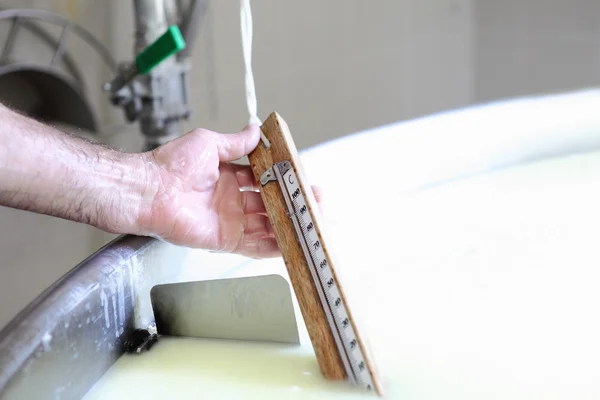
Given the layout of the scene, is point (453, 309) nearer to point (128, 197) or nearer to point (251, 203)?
point (251, 203)

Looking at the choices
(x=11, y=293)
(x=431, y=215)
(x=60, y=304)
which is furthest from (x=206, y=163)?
(x=11, y=293)

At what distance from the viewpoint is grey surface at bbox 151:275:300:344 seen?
1.68 ft

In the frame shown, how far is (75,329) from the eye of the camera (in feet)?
1.42

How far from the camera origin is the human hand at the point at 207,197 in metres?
0.54

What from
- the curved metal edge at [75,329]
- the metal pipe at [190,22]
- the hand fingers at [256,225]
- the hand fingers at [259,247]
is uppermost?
the metal pipe at [190,22]

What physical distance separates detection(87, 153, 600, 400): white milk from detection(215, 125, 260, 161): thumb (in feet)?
0.52

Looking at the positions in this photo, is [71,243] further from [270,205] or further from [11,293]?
[270,205]

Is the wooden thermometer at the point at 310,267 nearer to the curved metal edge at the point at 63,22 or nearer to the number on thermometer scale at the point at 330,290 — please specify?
the number on thermometer scale at the point at 330,290

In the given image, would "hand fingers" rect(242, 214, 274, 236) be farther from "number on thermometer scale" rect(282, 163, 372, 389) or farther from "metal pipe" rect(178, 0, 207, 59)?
"metal pipe" rect(178, 0, 207, 59)

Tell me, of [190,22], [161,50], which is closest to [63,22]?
[190,22]

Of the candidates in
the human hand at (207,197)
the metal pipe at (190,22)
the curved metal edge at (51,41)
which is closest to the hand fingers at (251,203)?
the human hand at (207,197)

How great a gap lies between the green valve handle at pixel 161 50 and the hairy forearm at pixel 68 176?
0.27m

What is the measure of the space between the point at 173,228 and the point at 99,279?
0.31ft

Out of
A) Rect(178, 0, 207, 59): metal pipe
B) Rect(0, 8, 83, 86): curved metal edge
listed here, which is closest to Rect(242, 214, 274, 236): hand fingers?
Rect(178, 0, 207, 59): metal pipe
